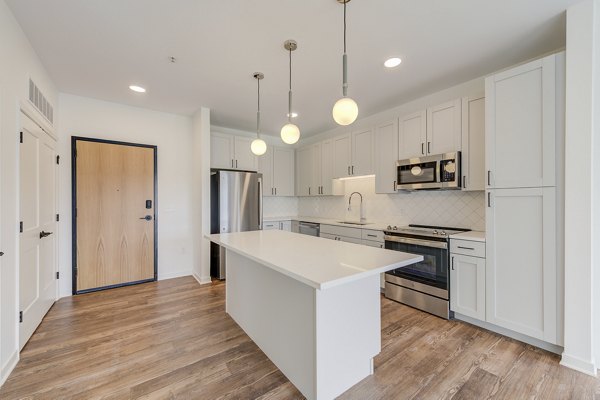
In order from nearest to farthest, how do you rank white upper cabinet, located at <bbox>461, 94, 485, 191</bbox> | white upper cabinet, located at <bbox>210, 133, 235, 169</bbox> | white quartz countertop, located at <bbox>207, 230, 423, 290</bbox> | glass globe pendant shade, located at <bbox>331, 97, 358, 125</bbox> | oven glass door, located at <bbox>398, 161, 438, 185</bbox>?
white quartz countertop, located at <bbox>207, 230, 423, 290</bbox> < glass globe pendant shade, located at <bbox>331, 97, 358, 125</bbox> < white upper cabinet, located at <bbox>461, 94, 485, 191</bbox> < oven glass door, located at <bbox>398, 161, 438, 185</bbox> < white upper cabinet, located at <bbox>210, 133, 235, 169</bbox>

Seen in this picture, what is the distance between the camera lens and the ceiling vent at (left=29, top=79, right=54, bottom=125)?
7.61 ft

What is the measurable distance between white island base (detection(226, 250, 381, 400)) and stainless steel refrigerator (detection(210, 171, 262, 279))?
6.71 ft

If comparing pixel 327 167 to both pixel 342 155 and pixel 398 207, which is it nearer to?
pixel 342 155

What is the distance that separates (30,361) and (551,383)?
150 inches

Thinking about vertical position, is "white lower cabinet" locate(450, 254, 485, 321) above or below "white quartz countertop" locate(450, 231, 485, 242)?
below

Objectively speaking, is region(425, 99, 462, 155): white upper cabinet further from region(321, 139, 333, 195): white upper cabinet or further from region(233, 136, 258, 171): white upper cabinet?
region(233, 136, 258, 171): white upper cabinet

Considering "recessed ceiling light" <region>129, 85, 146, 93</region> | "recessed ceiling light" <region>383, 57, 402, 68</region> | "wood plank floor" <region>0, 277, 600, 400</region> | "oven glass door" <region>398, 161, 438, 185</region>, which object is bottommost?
"wood plank floor" <region>0, 277, 600, 400</region>

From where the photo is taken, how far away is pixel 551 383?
1.73 meters

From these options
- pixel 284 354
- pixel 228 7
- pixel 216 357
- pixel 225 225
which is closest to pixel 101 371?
pixel 216 357

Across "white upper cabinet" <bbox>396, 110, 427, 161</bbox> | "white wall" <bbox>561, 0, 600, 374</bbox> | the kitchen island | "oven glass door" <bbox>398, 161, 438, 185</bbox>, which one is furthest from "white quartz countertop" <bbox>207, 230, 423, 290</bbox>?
"white upper cabinet" <bbox>396, 110, 427, 161</bbox>

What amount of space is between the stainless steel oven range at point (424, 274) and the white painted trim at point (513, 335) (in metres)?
0.17

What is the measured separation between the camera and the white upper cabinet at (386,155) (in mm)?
3443

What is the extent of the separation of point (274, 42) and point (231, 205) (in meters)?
2.50

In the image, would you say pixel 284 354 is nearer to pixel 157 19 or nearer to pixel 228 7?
pixel 228 7
